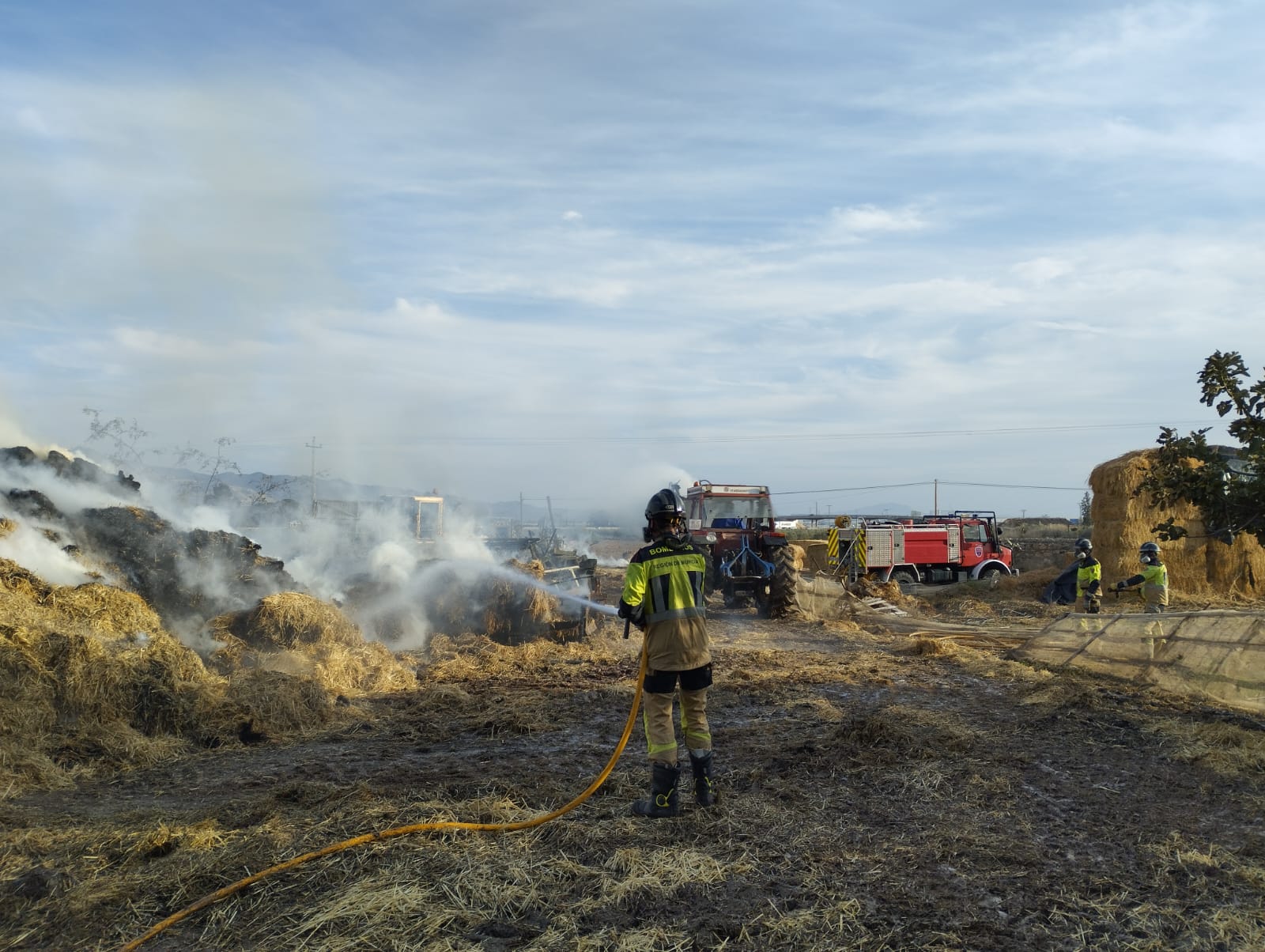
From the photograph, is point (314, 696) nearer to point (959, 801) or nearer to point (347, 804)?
point (347, 804)

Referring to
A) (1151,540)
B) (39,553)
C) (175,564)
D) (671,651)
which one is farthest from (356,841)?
(1151,540)

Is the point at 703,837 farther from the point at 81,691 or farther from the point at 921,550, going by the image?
the point at 921,550

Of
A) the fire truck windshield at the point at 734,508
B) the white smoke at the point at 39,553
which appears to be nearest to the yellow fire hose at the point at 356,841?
the white smoke at the point at 39,553

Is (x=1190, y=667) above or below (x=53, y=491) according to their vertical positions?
below

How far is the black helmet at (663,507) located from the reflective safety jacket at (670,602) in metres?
0.19

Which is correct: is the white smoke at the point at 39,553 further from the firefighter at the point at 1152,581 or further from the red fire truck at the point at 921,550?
the red fire truck at the point at 921,550

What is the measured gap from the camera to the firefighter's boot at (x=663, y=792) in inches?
211

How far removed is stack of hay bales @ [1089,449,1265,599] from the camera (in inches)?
799

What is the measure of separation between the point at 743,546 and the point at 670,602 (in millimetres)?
13417

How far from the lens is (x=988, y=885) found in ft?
14.3

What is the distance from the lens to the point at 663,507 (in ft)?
19.7

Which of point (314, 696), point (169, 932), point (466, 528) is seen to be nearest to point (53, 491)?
point (314, 696)

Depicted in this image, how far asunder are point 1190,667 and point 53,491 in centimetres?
1380

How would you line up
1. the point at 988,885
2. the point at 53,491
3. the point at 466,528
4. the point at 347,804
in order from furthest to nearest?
the point at 466,528 → the point at 53,491 → the point at 347,804 → the point at 988,885
